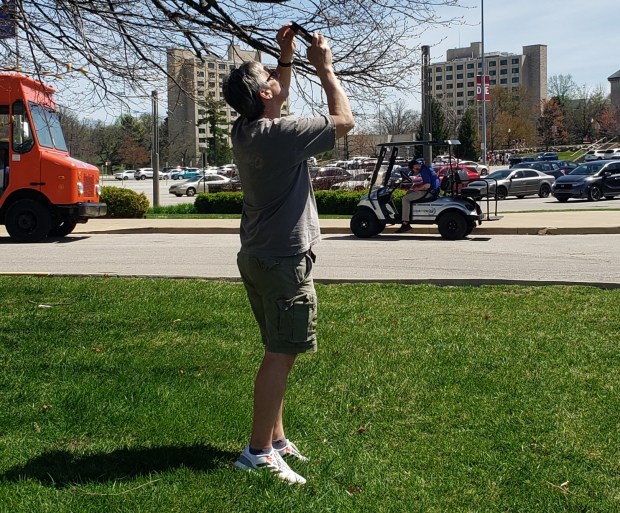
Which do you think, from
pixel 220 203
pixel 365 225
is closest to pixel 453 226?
pixel 365 225

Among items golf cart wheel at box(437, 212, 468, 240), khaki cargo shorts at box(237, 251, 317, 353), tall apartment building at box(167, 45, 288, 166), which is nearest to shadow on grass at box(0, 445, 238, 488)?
khaki cargo shorts at box(237, 251, 317, 353)

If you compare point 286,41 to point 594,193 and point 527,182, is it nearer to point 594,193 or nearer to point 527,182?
point 594,193

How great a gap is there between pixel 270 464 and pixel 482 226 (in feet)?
49.6

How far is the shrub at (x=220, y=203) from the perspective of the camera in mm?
26031

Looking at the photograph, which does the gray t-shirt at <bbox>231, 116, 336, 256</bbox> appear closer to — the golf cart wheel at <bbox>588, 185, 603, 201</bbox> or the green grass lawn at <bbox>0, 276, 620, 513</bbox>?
the green grass lawn at <bbox>0, 276, 620, 513</bbox>

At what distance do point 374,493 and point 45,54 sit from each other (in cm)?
563

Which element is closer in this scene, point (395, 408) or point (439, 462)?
point (439, 462)

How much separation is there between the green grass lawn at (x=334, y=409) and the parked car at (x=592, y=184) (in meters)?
25.6

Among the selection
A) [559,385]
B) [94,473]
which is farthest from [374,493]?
[559,385]

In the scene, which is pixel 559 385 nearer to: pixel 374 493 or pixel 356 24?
pixel 374 493

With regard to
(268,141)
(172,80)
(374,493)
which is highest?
(172,80)

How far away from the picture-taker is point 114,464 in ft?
12.4

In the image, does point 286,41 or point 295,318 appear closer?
point 295,318

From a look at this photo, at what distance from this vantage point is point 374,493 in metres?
3.48
